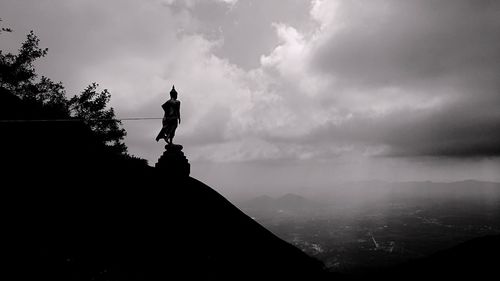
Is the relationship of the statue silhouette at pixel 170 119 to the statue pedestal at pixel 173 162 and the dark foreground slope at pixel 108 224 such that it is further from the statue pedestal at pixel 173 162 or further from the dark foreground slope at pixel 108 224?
the dark foreground slope at pixel 108 224

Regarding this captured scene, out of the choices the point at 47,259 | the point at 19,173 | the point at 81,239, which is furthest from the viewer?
the point at 19,173

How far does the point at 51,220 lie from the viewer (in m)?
7.73

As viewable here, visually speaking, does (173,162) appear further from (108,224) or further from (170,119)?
(108,224)

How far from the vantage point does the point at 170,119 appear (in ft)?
47.6

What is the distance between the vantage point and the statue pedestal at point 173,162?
13758 millimetres

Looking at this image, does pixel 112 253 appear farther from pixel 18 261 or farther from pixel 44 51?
pixel 44 51

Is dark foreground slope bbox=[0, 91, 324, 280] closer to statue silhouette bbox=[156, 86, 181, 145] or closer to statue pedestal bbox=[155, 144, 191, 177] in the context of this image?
statue pedestal bbox=[155, 144, 191, 177]

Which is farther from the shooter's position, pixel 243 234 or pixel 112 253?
pixel 243 234

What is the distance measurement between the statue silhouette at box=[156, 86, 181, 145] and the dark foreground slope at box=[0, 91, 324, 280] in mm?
2085

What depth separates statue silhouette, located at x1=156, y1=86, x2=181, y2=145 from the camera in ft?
47.6

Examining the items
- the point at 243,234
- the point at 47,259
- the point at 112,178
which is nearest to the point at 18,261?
the point at 47,259

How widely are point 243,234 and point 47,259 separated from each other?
969 cm

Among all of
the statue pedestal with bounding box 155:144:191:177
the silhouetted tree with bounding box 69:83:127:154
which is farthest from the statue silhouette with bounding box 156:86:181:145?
the silhouetted tree with bounding box 69:83:127:154

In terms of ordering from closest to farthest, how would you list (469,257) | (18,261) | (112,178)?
1. (18,261)
2. (112,178)
3. (469,257)
